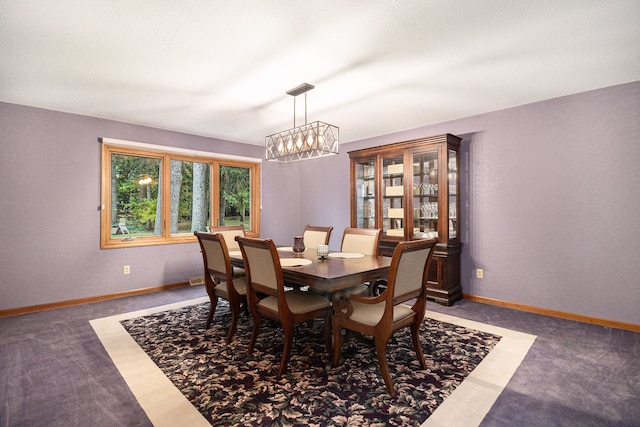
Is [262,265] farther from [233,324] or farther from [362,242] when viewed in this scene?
[362,242]

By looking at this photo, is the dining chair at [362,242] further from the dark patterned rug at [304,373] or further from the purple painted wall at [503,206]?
the purple painted wall at [503,206]

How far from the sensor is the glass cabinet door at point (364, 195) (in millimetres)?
4613

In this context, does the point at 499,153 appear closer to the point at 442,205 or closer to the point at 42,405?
the point at 442,205

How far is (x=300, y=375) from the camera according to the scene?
210 centimetres

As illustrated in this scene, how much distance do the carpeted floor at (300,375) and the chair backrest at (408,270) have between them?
1.89ft

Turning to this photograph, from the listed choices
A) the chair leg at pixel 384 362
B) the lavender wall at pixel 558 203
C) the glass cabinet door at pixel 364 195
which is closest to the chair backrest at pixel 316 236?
the glass cabinet door at pixel 364 195

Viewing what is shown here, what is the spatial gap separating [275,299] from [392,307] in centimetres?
92

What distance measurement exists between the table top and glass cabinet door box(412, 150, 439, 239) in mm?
1514

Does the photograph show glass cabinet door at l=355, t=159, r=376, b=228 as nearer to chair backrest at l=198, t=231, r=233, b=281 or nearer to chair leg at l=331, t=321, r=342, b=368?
chair backrest at l=198, t=231, r=233, b=281

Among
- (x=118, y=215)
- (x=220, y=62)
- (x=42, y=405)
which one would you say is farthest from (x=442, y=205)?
(x=118, y=215)

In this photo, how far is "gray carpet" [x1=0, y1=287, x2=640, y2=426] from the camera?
1.69m

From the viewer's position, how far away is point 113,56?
239 centimetres

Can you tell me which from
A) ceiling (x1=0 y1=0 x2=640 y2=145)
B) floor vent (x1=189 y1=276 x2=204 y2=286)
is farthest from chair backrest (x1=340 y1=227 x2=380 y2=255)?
floor vent (x1=189 y1=276 x2=204 y2=286)

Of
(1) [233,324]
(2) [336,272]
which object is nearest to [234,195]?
(1) [233,324]
